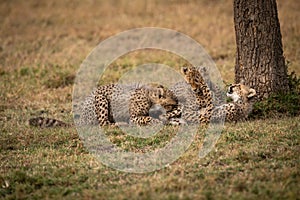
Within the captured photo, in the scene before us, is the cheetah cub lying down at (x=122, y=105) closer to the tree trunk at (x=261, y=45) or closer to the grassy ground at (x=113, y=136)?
the grassy ground at (x=113, y=136)

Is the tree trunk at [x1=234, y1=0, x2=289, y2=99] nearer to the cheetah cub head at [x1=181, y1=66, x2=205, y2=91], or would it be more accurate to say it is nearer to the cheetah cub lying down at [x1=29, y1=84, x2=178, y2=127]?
the cheetah cub head at [x1=181, y1=66, x2=205, y2=91]

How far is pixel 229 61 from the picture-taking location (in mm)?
11844

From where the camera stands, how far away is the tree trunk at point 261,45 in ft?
25.7

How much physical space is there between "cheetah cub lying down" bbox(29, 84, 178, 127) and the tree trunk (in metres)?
1.15

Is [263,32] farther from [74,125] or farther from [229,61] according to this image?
[229,61]

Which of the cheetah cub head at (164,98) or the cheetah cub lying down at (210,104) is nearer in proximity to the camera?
the cheetah cub lying down at (210,104)

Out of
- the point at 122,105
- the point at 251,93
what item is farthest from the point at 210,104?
the point at 122,105

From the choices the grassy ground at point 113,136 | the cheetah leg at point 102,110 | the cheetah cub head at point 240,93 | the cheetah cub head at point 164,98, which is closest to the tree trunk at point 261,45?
the cheetah cub head at point 240,93

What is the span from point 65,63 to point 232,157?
670cm

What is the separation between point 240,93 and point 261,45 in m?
0.70

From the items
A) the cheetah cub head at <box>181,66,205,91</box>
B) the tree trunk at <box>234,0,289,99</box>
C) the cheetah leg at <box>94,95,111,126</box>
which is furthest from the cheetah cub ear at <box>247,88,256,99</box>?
the cheetah leg at <box>94,95,111,126</box>

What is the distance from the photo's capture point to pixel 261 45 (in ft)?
25.8

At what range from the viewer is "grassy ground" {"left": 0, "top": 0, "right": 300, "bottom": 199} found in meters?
5.46

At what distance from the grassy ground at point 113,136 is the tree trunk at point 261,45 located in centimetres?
61
